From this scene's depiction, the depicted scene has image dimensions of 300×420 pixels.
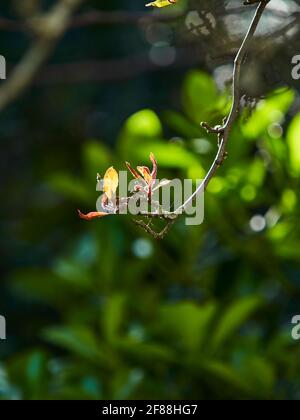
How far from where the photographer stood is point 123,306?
1706 mm

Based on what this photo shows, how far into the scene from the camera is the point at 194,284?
1765mm

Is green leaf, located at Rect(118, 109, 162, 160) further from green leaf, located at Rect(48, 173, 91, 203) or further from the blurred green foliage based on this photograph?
green leaf, located at Rect(48, 173, 91, 203)

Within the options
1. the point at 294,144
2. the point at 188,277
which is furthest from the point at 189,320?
the point at 294,144

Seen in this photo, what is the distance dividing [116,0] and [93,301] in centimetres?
106

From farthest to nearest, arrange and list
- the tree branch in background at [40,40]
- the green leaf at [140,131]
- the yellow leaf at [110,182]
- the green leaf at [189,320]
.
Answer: the tree branch in background at [40,40]
the green leaf at [140,131]
the green leaf at [189,320]
the yellow leaf at [110,182]

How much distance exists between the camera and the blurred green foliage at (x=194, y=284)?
1.56m

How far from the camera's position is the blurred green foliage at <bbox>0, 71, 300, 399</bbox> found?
156 cm

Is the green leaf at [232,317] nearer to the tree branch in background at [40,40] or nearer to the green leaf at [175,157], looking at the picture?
the green leaf at [175,157]

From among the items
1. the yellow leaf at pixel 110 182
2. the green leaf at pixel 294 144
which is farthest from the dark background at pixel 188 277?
the yellow leaf at pixel 110 182

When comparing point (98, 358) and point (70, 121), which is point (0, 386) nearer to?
point (98, 358)

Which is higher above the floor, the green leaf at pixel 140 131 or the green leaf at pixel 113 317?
the green leaf at pixel 140 131

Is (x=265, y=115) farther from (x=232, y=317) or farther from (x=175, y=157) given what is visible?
(x=232, y=317)

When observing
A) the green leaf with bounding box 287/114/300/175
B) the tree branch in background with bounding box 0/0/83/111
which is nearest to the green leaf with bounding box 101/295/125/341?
the green leaf with bounding box 287/114/300/175
